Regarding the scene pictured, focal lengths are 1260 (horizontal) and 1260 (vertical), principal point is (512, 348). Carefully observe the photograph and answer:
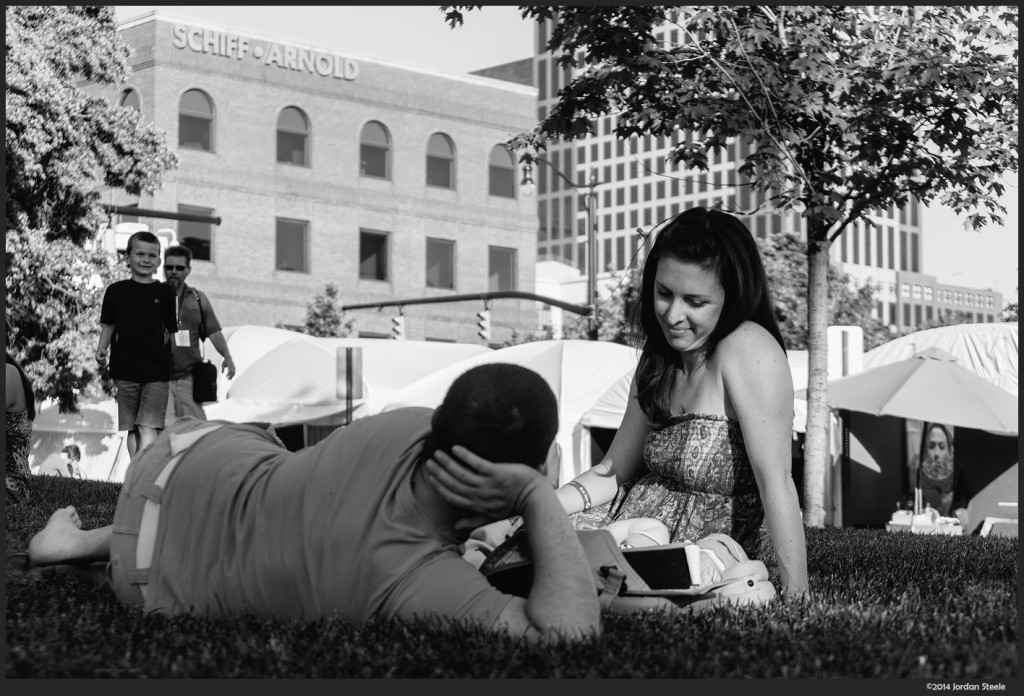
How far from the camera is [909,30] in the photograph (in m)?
12.6

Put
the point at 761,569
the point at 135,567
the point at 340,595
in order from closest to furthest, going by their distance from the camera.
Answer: the point at 340,595, the point at 135,567, the point at 761,569

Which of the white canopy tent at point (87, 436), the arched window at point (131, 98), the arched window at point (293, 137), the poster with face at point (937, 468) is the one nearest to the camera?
the poster with face at point (937, 468)

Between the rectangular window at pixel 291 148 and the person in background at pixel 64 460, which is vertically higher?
the rectangular window at pixel 291 148

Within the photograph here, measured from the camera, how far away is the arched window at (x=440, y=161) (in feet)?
174

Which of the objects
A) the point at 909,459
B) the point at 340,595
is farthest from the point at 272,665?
the point at 909,459

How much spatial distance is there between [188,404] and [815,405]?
684 centimetres

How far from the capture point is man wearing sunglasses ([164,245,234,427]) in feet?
33.6

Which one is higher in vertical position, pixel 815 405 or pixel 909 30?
pixel 909 30

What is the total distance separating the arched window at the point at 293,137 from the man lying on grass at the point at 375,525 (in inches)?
1845

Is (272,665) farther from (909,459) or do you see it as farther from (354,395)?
(909,459)

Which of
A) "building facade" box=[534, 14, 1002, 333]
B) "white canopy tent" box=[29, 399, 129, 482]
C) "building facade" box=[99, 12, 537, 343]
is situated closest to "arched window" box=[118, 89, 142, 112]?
"building facade" box=[99, 12, 537, 343]

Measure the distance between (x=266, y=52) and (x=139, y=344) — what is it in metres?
41.1

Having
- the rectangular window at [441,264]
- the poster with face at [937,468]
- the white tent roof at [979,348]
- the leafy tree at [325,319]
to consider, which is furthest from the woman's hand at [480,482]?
the rectangular window at [441,264]

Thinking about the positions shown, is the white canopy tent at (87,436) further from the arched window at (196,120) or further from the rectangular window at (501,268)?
the rectangular window at (501,268)
